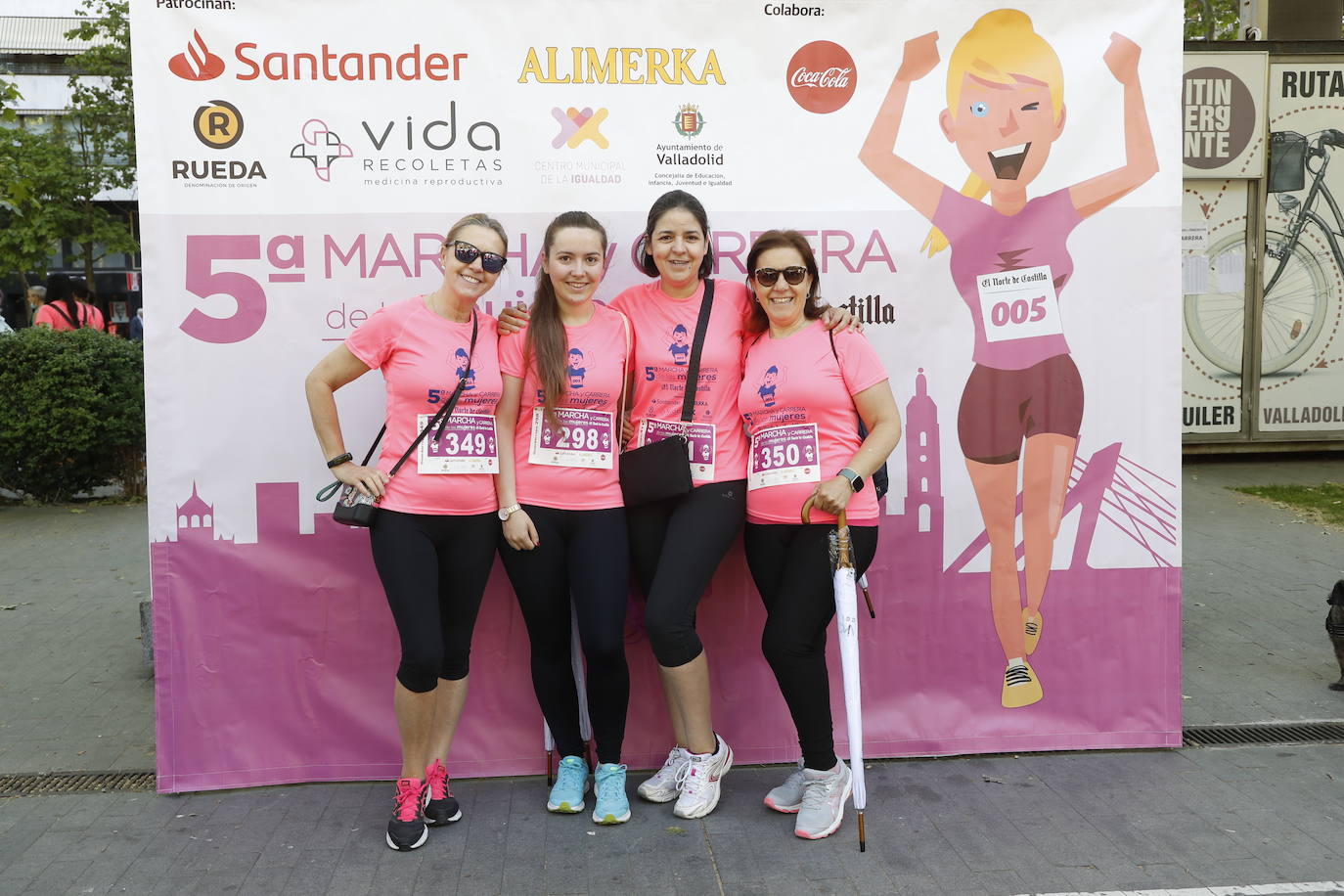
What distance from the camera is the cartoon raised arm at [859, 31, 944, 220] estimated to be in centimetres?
434

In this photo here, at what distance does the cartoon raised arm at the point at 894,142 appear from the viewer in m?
4.34

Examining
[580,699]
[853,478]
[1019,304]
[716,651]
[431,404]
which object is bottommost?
[580,699]

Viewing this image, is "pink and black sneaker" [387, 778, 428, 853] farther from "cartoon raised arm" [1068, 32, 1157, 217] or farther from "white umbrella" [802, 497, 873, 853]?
"cartoon raised arm" [1068, 32, 1157, 217]

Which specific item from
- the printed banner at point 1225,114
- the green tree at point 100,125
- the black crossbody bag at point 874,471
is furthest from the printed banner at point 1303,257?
the green tree at point 100,125

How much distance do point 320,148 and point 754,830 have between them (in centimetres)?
284

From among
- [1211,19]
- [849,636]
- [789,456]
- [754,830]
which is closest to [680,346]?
[789,456]

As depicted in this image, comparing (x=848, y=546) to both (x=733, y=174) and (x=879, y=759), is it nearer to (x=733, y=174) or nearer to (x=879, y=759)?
(x=879, y=759)

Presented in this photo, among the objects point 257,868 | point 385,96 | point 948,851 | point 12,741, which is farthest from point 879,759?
point 12,741

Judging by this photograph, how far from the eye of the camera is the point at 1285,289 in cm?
1105

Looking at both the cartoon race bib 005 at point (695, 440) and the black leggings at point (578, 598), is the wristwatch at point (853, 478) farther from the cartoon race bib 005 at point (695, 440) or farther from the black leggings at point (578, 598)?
the black leggings at point (578, 598)

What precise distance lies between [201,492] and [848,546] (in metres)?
2.35

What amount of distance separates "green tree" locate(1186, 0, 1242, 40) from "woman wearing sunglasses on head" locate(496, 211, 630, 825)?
550 inches

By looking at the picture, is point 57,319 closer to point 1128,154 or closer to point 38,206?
point 38,206

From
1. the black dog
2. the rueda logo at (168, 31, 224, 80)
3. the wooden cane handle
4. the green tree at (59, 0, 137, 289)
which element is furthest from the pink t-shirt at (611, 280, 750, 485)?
the green tree at (59, 0, 137, 289)
